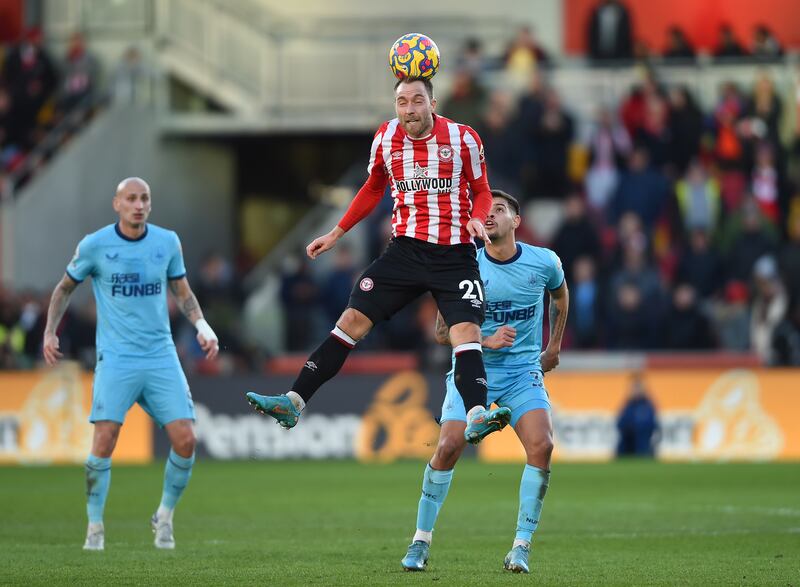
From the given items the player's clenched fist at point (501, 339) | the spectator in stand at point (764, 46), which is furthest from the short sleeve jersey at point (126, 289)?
the spectator in stand at point (764, 46)

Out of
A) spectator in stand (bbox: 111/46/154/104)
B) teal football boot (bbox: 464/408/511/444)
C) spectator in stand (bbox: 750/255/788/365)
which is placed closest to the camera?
teal football boot (bbox: 464/408/511/444)

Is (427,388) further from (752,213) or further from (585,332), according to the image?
(752,213)

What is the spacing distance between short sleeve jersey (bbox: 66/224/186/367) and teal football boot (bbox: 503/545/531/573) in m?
3.32

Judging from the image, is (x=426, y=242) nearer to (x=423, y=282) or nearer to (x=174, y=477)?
(x=423, y=282)

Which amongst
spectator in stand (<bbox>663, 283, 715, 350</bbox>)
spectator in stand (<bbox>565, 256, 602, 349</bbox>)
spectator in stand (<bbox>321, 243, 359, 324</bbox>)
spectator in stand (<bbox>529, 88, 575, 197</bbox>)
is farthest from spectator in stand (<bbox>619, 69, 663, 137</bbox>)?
spectator in stand (<bbox>321, 243, 359, 324</bbox>)

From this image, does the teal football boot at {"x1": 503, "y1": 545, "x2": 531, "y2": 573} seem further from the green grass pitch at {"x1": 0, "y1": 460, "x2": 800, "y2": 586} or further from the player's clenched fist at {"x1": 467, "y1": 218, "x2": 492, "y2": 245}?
the player's clenched fist at {"x1": 467, "y1": 218, "x2": 492, "y2": 245}

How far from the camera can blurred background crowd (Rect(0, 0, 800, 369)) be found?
22859 millimetres

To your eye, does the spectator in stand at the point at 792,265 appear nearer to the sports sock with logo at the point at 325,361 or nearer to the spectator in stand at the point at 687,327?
the spectator in stand at the point at 687,327

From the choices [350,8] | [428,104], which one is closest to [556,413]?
[350,8]

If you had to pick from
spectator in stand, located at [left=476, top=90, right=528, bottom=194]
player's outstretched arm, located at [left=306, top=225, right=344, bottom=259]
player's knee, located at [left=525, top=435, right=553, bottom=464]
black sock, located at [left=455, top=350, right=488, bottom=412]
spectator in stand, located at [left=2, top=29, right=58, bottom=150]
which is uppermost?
spectator in stand, located at [left=2, top=29, right=58, bottom=150]

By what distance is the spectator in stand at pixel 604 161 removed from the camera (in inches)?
973

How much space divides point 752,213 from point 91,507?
13.9 m

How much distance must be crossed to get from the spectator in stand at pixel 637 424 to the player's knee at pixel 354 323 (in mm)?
12358

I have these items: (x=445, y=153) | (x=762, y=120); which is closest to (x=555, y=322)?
(x=445, y=153)
